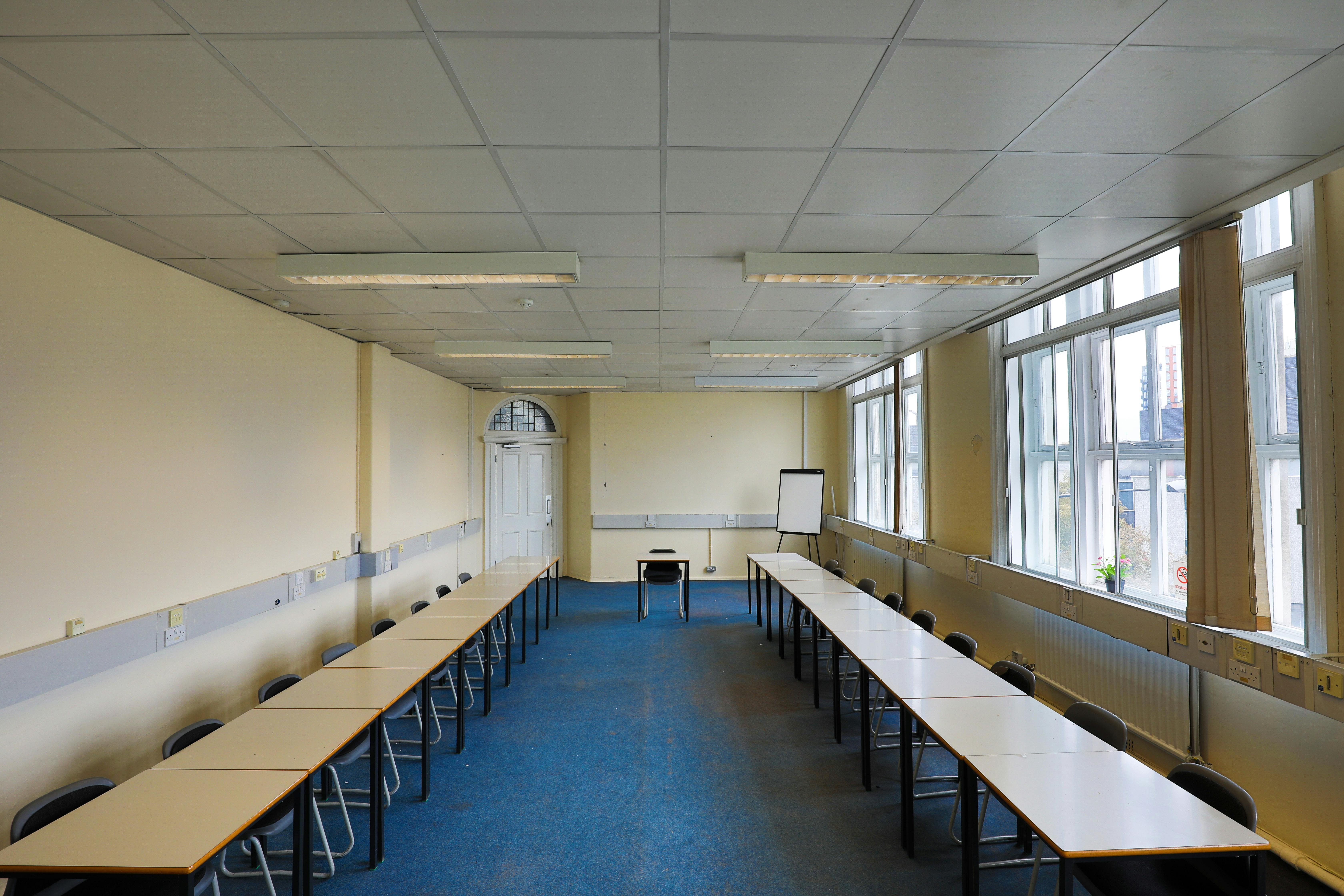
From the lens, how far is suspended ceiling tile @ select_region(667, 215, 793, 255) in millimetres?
2920

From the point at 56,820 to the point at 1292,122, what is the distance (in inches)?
191

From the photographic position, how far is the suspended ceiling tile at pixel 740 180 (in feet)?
7.64

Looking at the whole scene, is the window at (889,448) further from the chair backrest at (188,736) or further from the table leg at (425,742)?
the chair backrest at (188,736)

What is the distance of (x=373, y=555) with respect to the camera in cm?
570

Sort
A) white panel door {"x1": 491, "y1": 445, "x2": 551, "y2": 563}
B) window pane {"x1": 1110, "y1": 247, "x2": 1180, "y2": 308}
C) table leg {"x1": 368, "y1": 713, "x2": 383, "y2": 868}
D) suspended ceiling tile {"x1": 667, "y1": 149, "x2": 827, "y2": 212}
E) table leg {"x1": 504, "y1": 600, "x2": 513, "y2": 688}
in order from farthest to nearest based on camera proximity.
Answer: white panel door {"x1": 491, "y1": 445, "x2": 551, "y2": 563}
table leg {"x1": 504, "y1": 600, "x2": 513, "y2": 688}
window pane {"x1": 1110, "y1": 247, "x2": 1180, "y2": 308}
table leg {"x1": 368, "y1": 713, "x2": 383, "y2": 868}
suspended ceiling tile {"x1": 667, "y1": 149, "x2": 827, "y2": 212}

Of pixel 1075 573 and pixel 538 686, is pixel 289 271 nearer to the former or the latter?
pixel 538 686

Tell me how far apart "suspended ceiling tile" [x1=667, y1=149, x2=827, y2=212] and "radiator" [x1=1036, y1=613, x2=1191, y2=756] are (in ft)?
10.7

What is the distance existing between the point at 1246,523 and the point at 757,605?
4929 millimetres

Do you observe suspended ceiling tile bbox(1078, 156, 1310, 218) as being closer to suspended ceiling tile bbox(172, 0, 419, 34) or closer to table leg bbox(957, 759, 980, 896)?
table leg bbox(957, 759, 980, 896)

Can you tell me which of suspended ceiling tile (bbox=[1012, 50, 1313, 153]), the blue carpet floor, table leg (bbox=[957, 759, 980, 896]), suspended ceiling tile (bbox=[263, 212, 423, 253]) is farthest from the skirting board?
suspended ceiling tile (bbox=[1012, 50, 1313, 153])

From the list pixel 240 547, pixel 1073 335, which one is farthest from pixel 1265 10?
pixel 240 547

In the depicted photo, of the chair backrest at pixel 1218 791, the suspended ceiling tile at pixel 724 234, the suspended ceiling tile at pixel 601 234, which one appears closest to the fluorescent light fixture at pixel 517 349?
the suspended ceiling tile at pixel 601 234

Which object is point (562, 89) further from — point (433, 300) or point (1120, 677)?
point (1120, 677)

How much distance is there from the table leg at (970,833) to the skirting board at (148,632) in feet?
13.1
